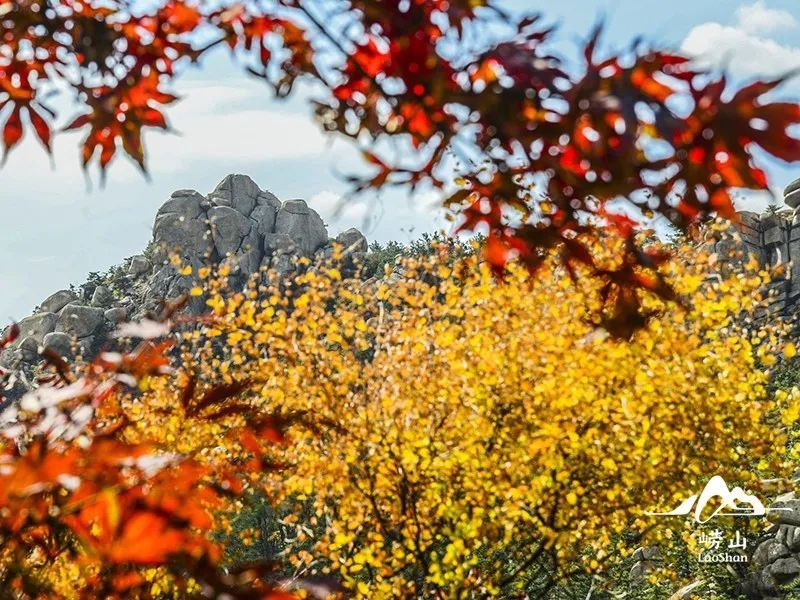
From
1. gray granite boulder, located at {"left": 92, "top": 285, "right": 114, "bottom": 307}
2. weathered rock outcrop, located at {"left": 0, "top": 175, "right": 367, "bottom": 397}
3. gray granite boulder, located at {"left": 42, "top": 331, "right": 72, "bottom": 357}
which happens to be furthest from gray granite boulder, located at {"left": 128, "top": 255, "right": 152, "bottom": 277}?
gray granite boulder, located at {"left": 42, "top": 331, "right": 72, "bottom": 357}

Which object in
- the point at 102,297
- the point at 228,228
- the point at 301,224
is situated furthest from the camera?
the point at 301,224

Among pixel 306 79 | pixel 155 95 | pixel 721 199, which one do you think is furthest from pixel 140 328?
pixel 721 199

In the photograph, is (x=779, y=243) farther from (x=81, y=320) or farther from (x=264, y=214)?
(x=81, y=320)

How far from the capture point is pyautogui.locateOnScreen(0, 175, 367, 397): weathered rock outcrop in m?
45.0

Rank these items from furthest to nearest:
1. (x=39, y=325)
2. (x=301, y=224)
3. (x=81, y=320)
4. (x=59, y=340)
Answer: (x=301, y=224) → (x=39, y=325) → (x=81, y=320) → (x=59, y=340)

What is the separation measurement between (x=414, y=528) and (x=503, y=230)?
3.97 m

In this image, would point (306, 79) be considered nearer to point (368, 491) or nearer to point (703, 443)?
point (368, 491)

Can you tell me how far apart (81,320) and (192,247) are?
7.89m

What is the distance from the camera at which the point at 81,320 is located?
4434 centimetres

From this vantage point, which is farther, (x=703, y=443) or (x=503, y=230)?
(x=703, y=443)

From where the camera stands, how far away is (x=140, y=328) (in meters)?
1.92

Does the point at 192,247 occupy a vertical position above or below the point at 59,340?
above

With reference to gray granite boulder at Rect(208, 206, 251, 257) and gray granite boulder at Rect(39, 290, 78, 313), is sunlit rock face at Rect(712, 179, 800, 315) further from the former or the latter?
gray granite boulder at Rect(39, 290, 78, 313)

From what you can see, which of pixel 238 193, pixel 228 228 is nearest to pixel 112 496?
pixel 228 228
